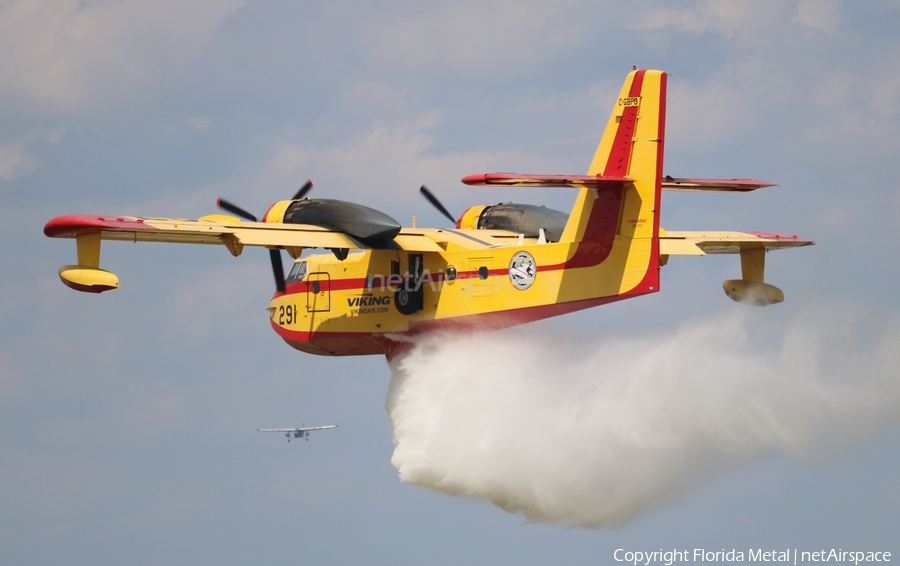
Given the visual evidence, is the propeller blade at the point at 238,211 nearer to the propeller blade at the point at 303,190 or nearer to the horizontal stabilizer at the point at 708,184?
the propeller blade at the point at 303,190

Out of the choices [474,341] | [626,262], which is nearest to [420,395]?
[474,341]

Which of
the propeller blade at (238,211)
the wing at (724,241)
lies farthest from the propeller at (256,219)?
the wing at (724,241)

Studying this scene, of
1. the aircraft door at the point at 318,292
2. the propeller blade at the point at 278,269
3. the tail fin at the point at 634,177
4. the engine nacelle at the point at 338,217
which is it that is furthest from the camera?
the propeller blade at the point at 278,269

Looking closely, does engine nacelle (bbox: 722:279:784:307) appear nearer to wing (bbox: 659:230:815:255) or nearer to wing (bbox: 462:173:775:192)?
wing (bbox: 659:230:815:255)

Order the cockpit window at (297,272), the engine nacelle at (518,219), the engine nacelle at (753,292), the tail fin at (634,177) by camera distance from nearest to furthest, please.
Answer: the tail fin at (634,177) < the engine nacelle at (518,219) < the engine nacelle at (753,292) < the cockpit window at (297,272)

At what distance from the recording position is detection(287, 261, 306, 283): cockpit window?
29531 mm

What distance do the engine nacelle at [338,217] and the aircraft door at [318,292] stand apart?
7.28 feet

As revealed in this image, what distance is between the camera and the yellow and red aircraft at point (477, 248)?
78.4 ft

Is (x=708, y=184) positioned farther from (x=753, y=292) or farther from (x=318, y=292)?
(x=318, y=292)

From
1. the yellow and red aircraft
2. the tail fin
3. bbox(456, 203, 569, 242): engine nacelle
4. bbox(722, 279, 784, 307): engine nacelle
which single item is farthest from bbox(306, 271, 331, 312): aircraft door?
bbox(722, 279, 784, 307): engine nacelle

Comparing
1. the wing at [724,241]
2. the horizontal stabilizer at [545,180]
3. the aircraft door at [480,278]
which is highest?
the horizontal stabilizer at [545,180]

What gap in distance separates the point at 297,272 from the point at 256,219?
2043 mm

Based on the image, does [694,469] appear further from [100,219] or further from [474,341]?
[100,219]

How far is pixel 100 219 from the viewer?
959 inches
